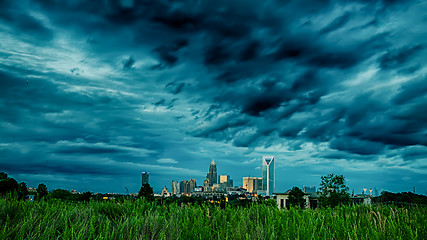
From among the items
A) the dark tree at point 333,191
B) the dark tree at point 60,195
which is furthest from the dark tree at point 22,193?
the dark tree at point 333,191

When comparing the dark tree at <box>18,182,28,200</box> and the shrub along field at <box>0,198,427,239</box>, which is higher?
the dark tree at <box>18,182,28,200</box>

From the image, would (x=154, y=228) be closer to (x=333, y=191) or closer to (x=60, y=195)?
(x=60, y=195)

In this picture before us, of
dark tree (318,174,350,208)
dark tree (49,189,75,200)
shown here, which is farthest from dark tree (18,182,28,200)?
dark tree (318,174,350,208)

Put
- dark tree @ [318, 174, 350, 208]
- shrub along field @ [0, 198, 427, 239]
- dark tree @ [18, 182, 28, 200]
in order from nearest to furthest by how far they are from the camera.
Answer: shrub along field @ [0, 198, 427, 239]
dark tree @ [18, 182, 28, 200]
dark tree @ [318, 174, 350, 208]

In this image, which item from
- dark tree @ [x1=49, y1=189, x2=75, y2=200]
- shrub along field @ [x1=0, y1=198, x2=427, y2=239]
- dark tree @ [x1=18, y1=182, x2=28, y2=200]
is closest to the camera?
shrub along field @ [x1=0, y1=198, x2=427, y2=239]

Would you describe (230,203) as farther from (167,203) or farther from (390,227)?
(390,227)

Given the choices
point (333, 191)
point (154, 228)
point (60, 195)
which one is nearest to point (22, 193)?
point (60, 195)

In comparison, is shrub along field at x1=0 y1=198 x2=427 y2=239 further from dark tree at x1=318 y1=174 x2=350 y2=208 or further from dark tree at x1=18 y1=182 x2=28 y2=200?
dark tree at x1=318 y1=174 x2=350 y2=208

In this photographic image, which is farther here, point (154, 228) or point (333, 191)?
point (333, 191)

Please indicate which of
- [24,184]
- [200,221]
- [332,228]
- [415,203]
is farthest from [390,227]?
[24,184]

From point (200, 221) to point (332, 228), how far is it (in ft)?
7.72

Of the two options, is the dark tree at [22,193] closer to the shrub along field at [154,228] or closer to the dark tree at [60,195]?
the dark tree at [60,195]

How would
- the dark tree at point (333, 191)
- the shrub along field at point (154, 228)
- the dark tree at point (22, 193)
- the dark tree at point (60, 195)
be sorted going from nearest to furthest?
the shrub along field at point (154, 228), the dark tree at point (22, 193), the dark tree at point (60, 195), the dark tree at point (333, 191)

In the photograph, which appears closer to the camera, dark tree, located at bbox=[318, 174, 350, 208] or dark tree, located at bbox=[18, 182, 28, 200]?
dark tree, located at bbox=[18, 182, 28, 200]
